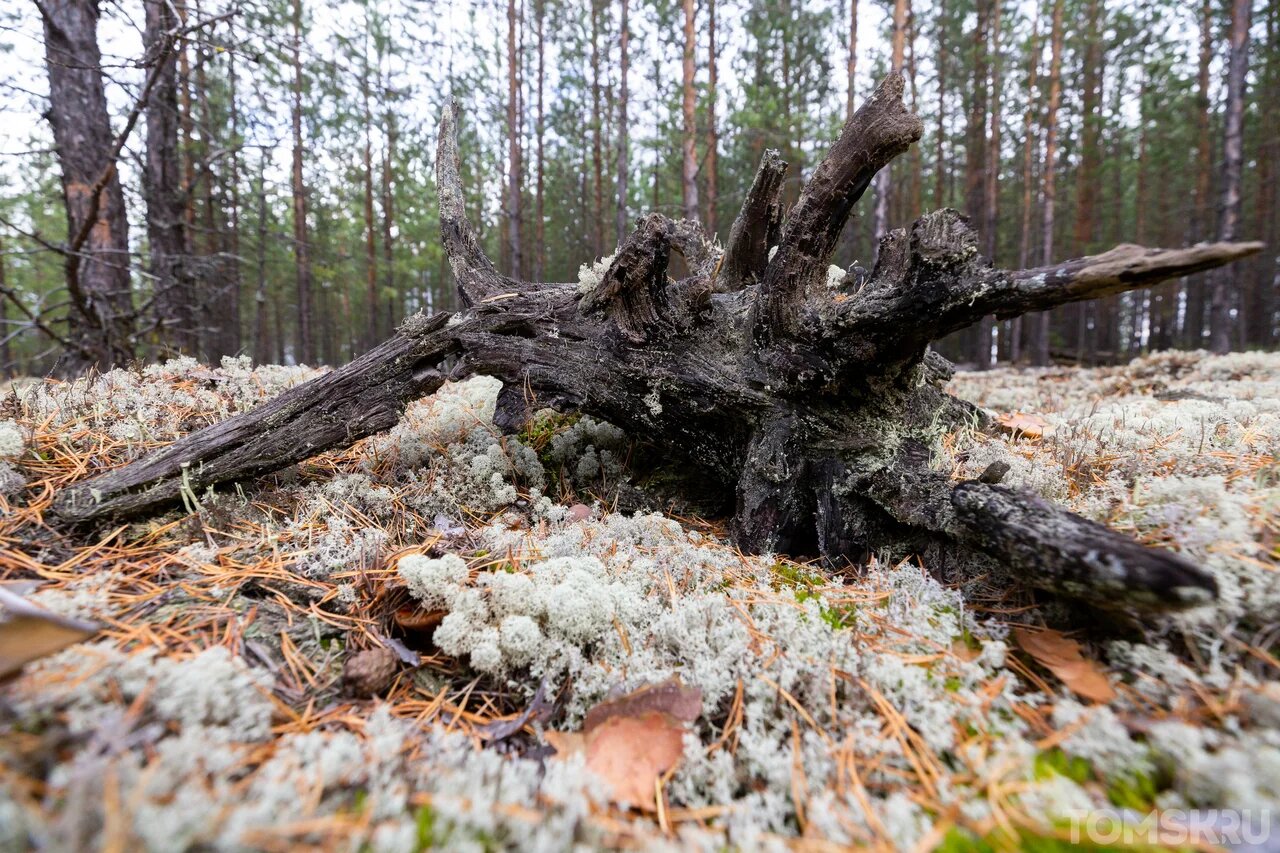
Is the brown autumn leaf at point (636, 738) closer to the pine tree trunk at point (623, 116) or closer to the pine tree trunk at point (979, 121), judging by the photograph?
the pine tree trunk at point (623, 116)

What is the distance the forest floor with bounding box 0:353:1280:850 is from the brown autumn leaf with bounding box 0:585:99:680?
5 centimetres

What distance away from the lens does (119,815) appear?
2.72ft

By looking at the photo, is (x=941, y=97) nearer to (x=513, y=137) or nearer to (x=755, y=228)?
(x=513, y=137)

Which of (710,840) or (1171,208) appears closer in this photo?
(710,840)

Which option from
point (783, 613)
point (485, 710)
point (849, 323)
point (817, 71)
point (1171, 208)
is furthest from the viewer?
point (1171, 208)

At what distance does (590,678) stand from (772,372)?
1653 mm

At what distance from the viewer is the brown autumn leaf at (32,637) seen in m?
1.07

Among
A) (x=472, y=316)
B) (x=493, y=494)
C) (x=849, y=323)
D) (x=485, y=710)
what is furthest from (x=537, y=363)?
(x=485, y=710)

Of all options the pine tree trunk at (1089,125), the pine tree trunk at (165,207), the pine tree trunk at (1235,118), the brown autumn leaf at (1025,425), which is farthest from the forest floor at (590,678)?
the pine tree trunk at (1089,125)

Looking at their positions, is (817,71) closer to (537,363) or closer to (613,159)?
(613,159)

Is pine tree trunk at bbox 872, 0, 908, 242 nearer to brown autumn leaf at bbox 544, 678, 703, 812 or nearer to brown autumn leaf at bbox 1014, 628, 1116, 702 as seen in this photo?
brown autumn leaf at bbox 1014, 628, 1116, 702

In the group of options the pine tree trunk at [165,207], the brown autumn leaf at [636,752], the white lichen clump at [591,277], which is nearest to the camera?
the brown autumn leaf at [636,752]

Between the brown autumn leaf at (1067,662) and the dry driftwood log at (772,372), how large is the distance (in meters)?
0.17

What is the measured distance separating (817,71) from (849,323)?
22.9 metres
